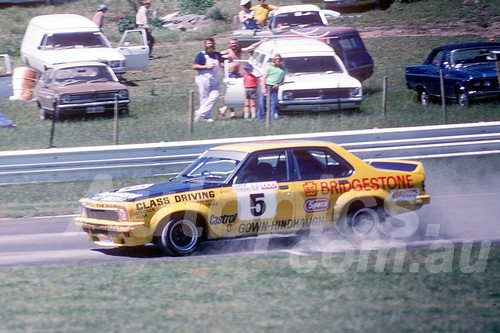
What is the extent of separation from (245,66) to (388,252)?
34.3 feet

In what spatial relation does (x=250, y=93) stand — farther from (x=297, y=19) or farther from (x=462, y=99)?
(x=297, y=19)

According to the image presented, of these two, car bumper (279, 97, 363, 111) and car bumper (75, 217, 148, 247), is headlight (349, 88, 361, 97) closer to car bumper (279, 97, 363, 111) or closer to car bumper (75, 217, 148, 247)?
car bumper (279, 97, 363, 111)

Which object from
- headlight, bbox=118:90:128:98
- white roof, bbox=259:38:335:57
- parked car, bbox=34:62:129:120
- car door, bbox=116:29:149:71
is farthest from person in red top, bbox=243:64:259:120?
car door, bbox=116:29:149:71

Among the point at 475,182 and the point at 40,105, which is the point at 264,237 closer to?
the point at 475,182

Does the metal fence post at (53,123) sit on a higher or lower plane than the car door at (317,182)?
lower

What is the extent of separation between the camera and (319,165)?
10922 mm

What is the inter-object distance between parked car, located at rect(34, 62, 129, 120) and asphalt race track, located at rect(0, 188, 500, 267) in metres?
6.43

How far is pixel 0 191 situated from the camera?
49.7 feet

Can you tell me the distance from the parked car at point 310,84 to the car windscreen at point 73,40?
503cm

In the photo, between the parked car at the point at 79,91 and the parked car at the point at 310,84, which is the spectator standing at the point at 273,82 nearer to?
the parked car at the point at 310,84

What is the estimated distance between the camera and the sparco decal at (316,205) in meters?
10.7

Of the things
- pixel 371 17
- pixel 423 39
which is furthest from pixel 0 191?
pixel 371 17

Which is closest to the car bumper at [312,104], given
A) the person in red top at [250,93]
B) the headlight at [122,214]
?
the person in red top at [250,93]

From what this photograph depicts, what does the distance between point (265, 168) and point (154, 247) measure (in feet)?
5.12
